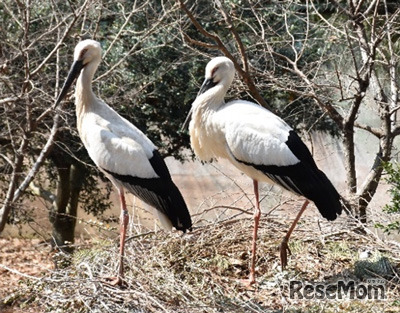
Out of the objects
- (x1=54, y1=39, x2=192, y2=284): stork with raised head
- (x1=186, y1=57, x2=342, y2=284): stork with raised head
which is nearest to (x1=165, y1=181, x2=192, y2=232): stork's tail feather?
(x1=54, y1=39, x2=192, y2=284): stork with raised head

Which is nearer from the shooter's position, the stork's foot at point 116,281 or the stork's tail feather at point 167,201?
the stork's foot at point 116,281

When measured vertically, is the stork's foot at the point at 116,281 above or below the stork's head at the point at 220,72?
below

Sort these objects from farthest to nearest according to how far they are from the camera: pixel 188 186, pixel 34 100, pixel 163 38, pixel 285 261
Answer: pixel 188 186 < pixel 163 38 < pixel 34 100 < pixel 285 261

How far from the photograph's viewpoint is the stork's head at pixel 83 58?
683cm

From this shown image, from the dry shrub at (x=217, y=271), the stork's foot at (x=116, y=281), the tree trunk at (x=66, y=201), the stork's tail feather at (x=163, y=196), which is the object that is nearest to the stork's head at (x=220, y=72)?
the stork's tail feather at (x=163, y=196)

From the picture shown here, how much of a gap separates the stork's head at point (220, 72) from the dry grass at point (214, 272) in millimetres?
1334

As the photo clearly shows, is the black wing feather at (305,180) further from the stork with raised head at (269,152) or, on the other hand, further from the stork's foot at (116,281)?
the stork's foot at (116,281)

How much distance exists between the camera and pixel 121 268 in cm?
640

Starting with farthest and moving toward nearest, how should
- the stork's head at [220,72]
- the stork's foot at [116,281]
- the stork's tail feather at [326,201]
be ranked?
the stork's head at [220,72] → the stork's tail feather at [326,201] → the stork's foot at [116,281]

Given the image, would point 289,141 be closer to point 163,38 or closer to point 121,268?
point 121,268

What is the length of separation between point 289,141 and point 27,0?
2.66m

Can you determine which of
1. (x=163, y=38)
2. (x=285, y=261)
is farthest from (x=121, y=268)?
(x=163, y=38)

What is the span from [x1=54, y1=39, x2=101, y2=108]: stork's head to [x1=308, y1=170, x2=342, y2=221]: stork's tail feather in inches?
80.9

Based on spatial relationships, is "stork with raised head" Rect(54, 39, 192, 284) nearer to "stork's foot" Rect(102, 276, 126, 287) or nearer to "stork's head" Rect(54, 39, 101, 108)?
"stork's foot" Rect(102, 276, 126, 287)
